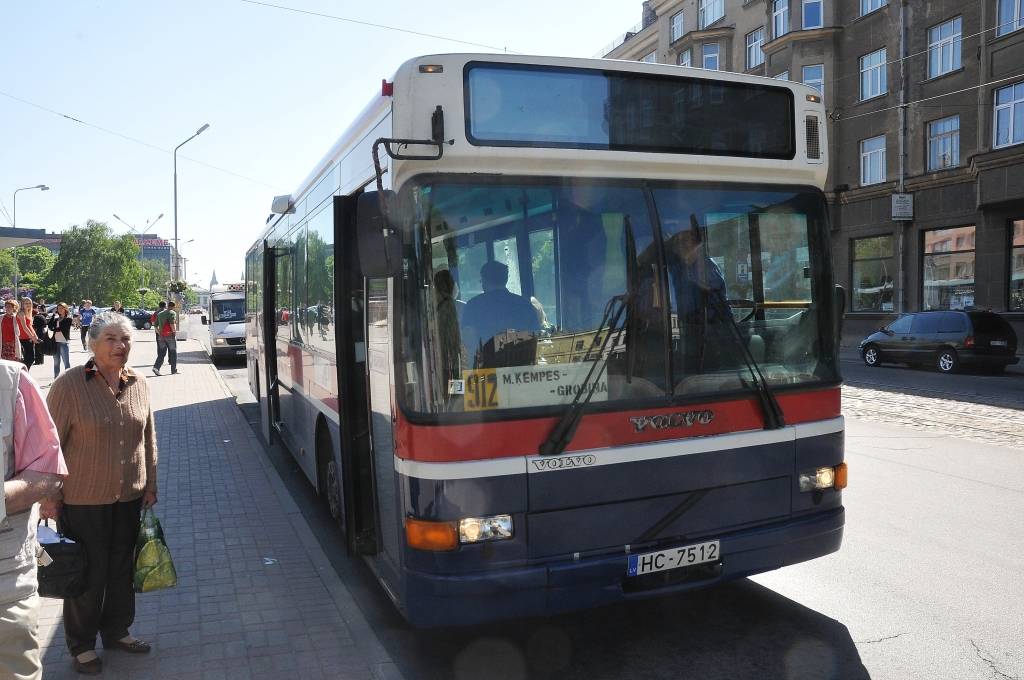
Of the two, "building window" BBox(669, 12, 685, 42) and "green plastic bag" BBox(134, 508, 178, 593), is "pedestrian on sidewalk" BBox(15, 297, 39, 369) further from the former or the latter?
"building window" BBox(669, 12, 685, 42)

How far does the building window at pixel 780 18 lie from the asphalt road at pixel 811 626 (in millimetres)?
31319

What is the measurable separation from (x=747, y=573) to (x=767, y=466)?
55cm

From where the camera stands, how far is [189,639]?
4.75 m

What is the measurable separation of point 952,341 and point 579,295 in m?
19.5

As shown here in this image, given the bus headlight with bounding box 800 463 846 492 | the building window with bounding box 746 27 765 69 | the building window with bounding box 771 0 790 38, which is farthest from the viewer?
the building window with bounding box 746 27 765 69

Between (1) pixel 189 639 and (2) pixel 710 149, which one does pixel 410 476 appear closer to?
(1) pixel 189 639

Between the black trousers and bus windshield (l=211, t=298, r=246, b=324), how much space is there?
2369 centimetres

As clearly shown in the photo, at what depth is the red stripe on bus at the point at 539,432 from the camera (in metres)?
4.00

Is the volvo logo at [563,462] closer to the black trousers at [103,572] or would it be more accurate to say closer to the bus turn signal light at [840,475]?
the bus turn signal light at [840,475]

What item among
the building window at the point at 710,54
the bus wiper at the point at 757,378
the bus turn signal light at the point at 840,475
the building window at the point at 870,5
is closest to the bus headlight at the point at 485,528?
the bus wiper at the point at 757,378

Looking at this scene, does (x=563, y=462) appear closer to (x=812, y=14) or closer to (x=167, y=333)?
(x=167, y=333)

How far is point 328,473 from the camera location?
678 cm

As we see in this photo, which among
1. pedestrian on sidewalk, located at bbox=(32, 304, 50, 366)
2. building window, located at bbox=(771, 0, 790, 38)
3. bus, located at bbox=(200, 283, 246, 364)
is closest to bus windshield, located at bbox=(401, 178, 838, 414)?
pedestrian on sidewalk, located at bbox=(32, 304, 50, 366)

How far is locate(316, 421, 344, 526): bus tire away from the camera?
6.43 m
